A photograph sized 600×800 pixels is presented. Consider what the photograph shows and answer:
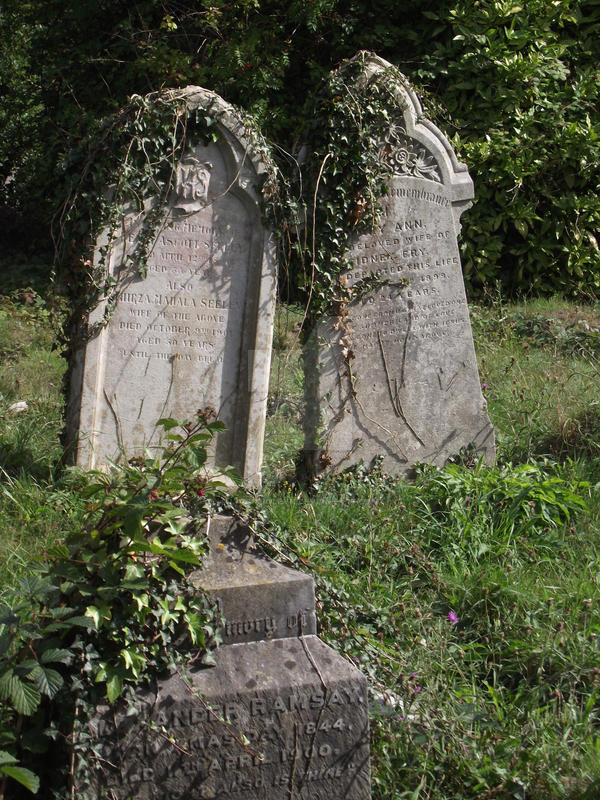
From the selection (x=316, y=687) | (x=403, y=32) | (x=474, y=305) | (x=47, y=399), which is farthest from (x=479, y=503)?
(x=403, y=32)

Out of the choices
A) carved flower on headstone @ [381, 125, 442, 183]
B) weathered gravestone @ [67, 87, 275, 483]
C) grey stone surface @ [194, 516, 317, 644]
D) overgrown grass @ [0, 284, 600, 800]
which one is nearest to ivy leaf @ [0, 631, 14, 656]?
grey stone surface @ [194, 516, 317, 644]

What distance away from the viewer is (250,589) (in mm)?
2676

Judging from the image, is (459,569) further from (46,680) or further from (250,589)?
(46,680)

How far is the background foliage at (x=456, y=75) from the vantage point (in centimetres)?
798

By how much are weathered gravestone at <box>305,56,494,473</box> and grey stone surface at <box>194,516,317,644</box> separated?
7.15ft

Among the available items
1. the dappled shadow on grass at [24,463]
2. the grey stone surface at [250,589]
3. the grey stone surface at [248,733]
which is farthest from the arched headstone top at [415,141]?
Answer: the grey stone surface at [248,733]

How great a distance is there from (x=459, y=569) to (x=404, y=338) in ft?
5.14

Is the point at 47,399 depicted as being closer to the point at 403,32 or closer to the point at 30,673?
the point at 30,673

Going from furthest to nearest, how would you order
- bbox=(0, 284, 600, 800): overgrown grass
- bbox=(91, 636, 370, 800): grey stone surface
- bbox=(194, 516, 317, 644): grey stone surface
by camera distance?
bbox=(0, 284, 600, 800): overgrown grass, bbox=(194, 516, 317, 644): grey stone surface, bbox=(91, 636, 370, 800): grey stone surface

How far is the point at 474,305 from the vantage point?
826 centimetres

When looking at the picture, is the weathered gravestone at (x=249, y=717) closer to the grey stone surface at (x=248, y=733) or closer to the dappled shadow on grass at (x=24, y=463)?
the grey stone surface at (x=248, y=733)

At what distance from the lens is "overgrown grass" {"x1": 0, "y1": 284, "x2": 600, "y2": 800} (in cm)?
282

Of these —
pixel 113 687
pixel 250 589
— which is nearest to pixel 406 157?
pixel 250 589

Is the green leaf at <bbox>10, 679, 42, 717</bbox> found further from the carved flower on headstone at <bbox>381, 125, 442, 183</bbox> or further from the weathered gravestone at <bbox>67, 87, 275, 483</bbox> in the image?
the carved flower on headstone at <bbox>381, 125, 442, 183</bbox>
